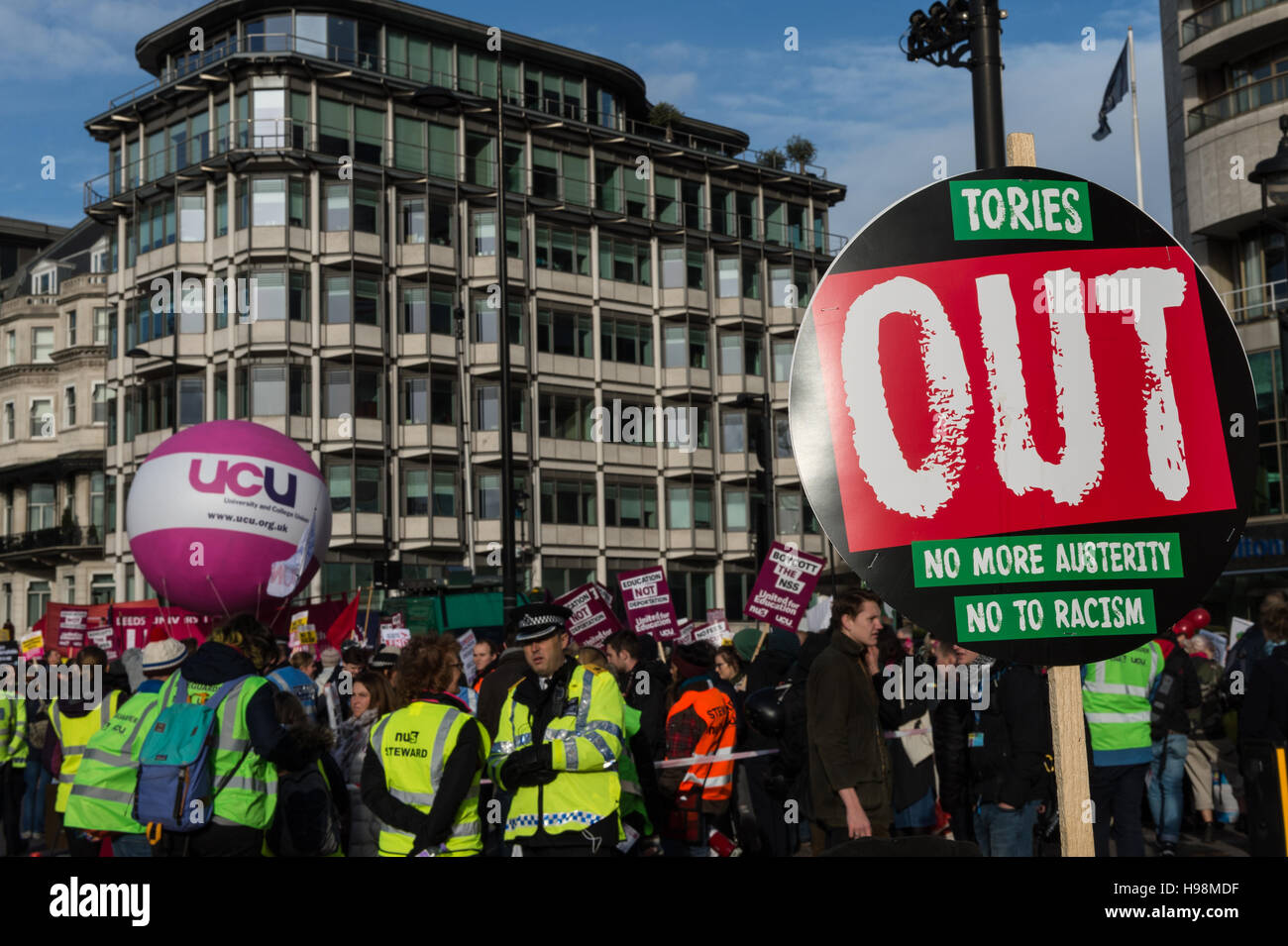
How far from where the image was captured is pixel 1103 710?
8617 mm

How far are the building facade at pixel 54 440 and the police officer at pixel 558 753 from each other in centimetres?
5042

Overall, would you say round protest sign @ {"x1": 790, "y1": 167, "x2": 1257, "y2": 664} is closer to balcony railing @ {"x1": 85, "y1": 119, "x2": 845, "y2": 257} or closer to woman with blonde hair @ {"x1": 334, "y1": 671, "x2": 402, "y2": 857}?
woman with blonde hair @ {"x1": 334, "y1": 671, "x2": 402, "y2": 857}

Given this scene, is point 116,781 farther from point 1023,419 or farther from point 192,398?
point 192,398

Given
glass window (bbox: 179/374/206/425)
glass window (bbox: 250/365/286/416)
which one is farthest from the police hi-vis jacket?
glass window (bbox: 179/374/206/425)

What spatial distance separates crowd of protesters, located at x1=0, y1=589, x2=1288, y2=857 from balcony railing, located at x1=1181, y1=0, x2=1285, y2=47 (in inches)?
990

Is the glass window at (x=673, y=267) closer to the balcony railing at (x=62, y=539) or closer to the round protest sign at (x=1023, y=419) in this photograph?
the balcony railing at (x=62, y=539)

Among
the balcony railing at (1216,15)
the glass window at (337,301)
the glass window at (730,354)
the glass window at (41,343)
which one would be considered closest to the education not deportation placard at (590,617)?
the balcony railing at (1216,15)

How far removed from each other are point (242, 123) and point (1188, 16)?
101 feet

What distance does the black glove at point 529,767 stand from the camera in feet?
19.4

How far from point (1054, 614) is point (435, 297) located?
48.5m

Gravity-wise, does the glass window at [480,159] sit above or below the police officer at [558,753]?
above
